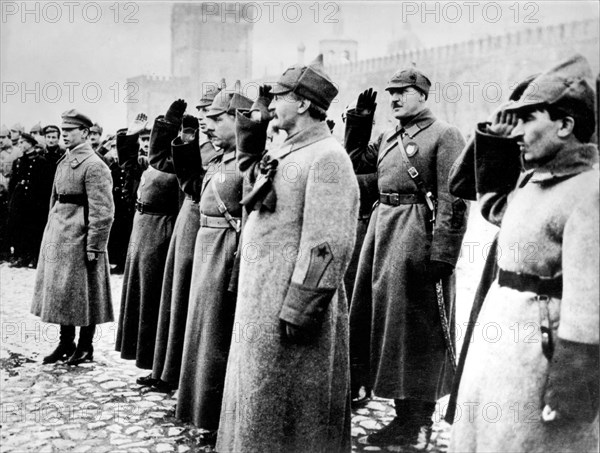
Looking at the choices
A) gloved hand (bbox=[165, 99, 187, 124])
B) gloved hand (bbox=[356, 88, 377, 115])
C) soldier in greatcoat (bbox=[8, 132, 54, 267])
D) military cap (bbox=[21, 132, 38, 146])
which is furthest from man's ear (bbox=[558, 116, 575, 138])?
military cap (bbox=[21, 132, 38, 146])

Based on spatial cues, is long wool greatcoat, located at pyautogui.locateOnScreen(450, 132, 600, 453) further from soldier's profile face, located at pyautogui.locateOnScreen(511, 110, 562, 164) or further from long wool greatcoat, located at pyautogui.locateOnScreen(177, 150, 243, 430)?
long wool greatcoat, located at pyautogui.locateOnScreen(177, 150, 243, 430)

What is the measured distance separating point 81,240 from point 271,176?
335 cm

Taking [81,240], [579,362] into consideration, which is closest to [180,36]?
[81,240]

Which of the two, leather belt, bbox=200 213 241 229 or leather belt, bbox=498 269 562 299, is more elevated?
leather belt, bbox=200 213 241 229

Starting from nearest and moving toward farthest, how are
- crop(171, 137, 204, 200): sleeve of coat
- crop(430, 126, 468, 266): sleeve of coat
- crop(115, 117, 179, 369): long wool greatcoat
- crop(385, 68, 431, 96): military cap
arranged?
crop(430, 126, 468, 266): sleeve of coat < crop(385, 68, 431, 96): military cap < crop(171, 137, 204, 200): sleeve of coat < crop(115, 117, 179, 369): long wool greatcoat

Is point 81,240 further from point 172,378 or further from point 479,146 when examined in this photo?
point 479,146

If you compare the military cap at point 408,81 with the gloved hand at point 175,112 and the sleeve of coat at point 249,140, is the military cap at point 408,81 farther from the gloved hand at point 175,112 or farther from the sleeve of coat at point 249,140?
the gloved hand at point 175,112

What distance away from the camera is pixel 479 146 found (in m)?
2.69

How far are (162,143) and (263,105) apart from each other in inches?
69.7

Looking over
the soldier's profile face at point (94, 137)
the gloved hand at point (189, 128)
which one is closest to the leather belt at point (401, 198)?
the gloved hand at point (189, 128)

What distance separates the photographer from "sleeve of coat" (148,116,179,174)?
17.0 ft

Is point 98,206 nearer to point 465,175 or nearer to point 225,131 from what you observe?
point 225,131

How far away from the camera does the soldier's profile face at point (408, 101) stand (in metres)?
4.51

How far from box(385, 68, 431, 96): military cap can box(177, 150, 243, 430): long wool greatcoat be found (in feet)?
3.99
